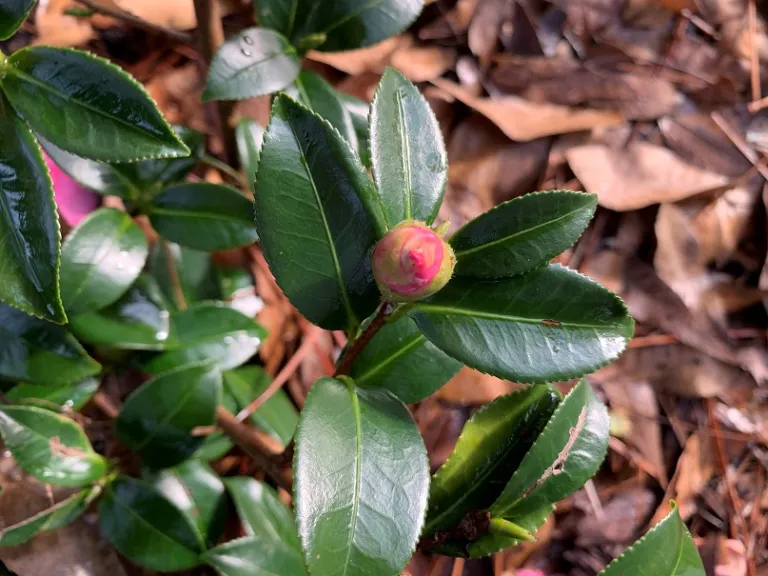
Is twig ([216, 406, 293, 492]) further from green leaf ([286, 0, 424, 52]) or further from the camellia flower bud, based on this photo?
green leaf ([286, 0, 424, 52])

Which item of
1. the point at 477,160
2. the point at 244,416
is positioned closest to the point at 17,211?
the point at 244,416

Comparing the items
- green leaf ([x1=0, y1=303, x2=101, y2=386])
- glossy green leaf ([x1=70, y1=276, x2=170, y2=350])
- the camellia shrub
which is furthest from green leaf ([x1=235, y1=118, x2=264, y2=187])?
green leaf ([x1=0, y1=303, x2=101, y2=386])

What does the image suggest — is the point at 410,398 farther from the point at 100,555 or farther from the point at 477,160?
the point at 477,160

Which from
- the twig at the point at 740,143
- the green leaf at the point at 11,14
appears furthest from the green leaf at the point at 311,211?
the twig at the point at 740,143

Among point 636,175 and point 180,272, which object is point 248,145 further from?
point 636,175

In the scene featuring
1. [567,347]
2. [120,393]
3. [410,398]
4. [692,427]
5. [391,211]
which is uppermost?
[391,211]

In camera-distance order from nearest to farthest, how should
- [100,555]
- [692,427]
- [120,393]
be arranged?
[100,555] → [120,393] → [692,427]
